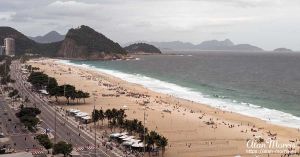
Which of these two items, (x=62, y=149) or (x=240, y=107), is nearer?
(x=62, y=149)

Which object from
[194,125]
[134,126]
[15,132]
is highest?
[134,126]

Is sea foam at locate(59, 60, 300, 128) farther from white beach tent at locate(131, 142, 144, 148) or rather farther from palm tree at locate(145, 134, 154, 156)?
white beach tent at locate(131, 142, 144, 148)

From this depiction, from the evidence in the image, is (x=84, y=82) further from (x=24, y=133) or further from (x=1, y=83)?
(x=24, y=133)

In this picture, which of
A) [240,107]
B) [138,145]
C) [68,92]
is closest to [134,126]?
[138,145]

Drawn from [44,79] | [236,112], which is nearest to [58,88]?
[44,79]

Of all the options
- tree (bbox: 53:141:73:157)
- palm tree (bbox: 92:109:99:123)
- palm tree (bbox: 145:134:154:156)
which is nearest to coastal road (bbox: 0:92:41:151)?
tree (bbox: 53:141:73:157)

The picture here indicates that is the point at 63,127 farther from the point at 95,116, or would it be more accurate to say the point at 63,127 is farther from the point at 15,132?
the point at 15,132
